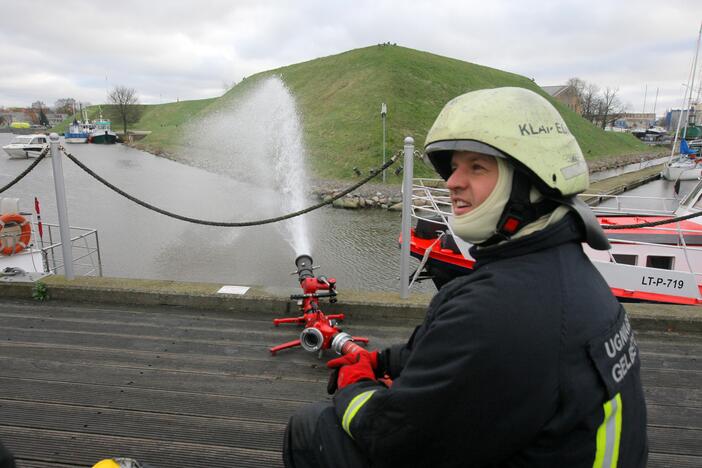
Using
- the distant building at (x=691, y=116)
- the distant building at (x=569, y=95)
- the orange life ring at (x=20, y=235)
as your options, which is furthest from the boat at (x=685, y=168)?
the distant building at (x=569, y=95)

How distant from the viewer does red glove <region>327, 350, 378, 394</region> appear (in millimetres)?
1915

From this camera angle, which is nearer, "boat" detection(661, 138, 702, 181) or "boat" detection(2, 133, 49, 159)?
"boat" detection(661, 138, 702, 181)

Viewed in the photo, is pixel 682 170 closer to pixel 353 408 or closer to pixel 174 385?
pixel 174 385

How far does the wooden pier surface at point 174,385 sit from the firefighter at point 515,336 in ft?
5.04

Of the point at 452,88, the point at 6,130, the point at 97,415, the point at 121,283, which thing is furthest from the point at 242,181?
the point at 6,130

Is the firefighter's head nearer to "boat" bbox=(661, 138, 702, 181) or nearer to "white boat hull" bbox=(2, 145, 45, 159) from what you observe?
"boat" bbox=(661, 138, 702, 181)

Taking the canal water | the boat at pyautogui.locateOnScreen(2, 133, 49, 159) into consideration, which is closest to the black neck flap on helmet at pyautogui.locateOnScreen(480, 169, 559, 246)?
the canal water

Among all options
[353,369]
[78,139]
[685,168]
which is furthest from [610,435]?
[78,139]

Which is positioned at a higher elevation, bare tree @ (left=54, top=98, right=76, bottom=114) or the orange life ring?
bare tree @ (left=54, top=98, right=76, bottom=114)

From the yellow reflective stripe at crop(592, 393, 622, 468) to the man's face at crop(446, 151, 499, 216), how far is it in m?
0.69

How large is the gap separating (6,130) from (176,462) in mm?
183142

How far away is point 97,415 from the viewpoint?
2.92 metres

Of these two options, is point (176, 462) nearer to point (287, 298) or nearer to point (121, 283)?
point (287, 298)

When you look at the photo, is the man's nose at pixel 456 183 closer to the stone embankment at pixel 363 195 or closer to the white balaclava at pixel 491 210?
the white balaclava at pixel 491 210
